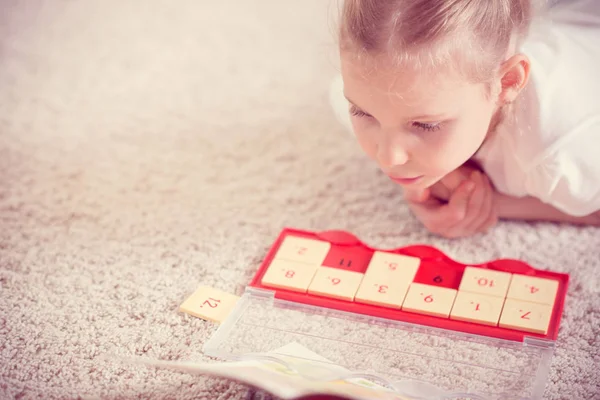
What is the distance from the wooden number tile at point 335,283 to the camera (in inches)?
34.4

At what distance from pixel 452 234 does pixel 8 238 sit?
0.63 meters

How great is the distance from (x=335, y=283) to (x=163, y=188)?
371 millimetres

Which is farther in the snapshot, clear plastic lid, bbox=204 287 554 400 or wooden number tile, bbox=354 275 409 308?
wooden number tile, bbox=354 275 409 308

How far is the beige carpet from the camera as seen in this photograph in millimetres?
827

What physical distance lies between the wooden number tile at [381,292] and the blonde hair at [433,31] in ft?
0.87

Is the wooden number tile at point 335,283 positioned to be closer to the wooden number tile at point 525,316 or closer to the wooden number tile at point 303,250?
the wooden number tile at point 303,250

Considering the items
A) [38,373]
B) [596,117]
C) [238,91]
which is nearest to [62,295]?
[38,373]

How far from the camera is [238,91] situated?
1.38 m

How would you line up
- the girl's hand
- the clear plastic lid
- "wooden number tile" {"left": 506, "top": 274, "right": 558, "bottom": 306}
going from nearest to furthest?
the clear plastic lid → "wooden number tile" {"left": 506, "top": 274, "right": 558, "bottom": 306} → the girl's hand

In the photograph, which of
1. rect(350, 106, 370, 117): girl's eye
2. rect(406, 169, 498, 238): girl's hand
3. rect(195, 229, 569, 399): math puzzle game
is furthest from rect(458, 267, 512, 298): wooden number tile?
rect(350, 106, 370, 117): girl's eye

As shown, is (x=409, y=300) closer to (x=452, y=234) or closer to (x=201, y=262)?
(x=452, y=234)

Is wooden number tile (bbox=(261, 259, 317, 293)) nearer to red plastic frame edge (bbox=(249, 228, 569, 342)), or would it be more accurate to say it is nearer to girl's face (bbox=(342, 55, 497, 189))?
red plastic frame edge (bbox=(249, 228, 569, 342))

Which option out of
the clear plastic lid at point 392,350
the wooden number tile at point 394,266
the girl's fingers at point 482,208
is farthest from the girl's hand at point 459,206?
the clear plastic lid at point 392,350

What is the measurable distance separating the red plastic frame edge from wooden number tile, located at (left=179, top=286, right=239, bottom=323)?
0.04 metres
